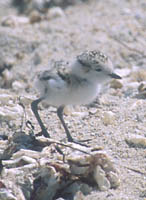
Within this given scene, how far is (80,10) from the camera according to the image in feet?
23.3

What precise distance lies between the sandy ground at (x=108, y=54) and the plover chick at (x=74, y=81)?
29cm

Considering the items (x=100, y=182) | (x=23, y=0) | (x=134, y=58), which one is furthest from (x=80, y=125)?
(x=23, y=0)

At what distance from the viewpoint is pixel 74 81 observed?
330cm

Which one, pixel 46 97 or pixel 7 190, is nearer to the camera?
pixel 7 190

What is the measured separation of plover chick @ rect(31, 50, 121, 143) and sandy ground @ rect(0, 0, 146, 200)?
11.5 inches

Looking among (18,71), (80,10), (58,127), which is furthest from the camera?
(80,10)

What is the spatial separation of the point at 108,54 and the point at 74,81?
227 cm

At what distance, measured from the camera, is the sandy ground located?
314cm

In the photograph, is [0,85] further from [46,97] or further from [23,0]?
[23,0]

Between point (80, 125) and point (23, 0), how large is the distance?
14.4 feet

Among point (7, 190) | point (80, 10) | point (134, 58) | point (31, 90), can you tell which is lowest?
point (7, 190)

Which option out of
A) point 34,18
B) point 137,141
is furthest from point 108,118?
point 34,18

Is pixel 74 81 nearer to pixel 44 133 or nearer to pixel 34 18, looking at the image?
pixel 44 133

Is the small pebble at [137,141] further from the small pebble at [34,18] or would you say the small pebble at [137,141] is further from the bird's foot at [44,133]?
the small pebble at [34,18]
